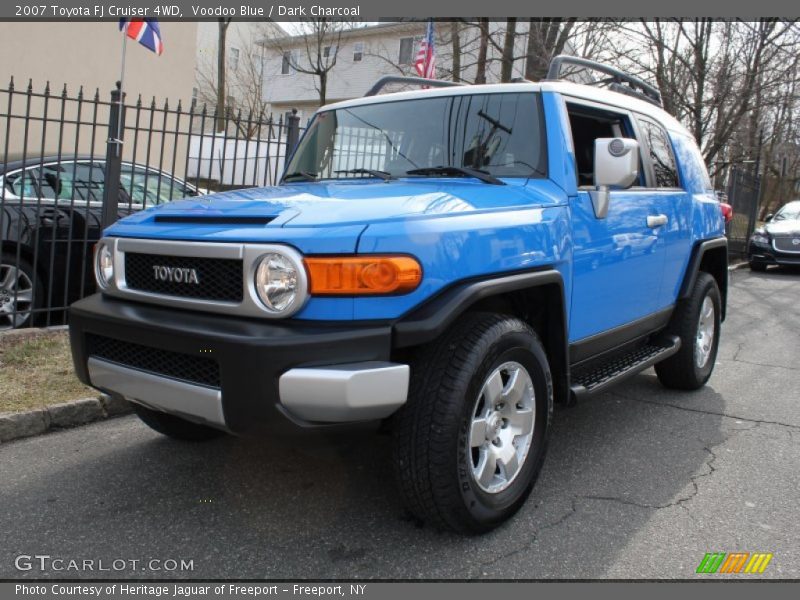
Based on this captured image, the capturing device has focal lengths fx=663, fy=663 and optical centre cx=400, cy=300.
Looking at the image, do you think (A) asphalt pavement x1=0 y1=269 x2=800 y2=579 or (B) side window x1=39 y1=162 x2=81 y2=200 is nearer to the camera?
(A) asphalt pavement x1=0 y1=269 x2=800 y2=579

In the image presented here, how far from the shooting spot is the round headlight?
2.96 metres

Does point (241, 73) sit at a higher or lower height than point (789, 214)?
higher

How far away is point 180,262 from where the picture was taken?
2646mm

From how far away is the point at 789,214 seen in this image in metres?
14.9

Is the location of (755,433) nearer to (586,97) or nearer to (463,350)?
(586,97)

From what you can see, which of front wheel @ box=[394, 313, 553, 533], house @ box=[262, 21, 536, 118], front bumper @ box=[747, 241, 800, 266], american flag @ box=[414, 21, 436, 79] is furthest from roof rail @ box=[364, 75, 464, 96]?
house @ box=[262, 21, 536, 118]

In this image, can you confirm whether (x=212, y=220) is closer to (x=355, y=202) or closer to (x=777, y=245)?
(x=355, y=202)

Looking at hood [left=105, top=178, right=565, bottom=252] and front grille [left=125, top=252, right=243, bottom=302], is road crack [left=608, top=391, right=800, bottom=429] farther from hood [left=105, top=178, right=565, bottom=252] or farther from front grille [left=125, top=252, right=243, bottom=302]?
front grille [left=125, top=252, right=243, bottom=302]

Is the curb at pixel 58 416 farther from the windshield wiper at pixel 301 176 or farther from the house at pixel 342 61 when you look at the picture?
the house at pixel 342 61

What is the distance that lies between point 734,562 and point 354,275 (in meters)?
1.91

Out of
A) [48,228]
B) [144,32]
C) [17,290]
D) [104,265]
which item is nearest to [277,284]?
[104,265]

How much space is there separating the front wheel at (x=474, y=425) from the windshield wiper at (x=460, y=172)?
2.49ft

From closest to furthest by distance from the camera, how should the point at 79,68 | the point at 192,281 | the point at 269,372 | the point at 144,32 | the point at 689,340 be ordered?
the point at 269,372
the point at 192,281
the point at 689,340
the point at 144,32
the point at 79,68

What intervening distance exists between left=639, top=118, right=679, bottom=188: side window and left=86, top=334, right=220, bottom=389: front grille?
122 inches
